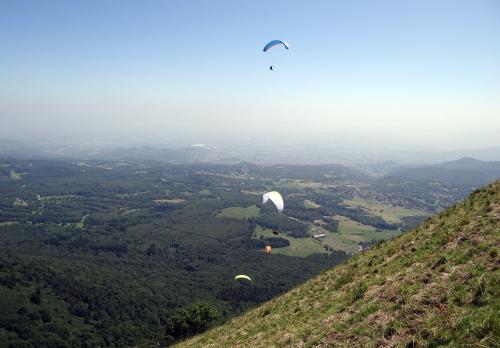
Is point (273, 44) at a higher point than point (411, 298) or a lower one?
higher

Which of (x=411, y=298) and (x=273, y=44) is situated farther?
(x=273, y=44)

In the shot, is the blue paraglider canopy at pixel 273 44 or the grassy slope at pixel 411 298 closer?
the grassy slope at pixel 411 298

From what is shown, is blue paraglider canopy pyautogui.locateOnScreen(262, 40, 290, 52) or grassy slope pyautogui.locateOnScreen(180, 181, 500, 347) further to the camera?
blue paraglider canopy pyautogui.locateOnScreen(262, 40, 290, 52)

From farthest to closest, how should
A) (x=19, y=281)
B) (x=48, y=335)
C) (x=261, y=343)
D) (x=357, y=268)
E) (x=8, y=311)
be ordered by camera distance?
(x=19, y=281) < (x=8, y=311) < (x=48, y=335) < (x=357, y=268) < (x=261, y=343)

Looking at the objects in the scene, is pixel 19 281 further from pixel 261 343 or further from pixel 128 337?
pixel 261 343

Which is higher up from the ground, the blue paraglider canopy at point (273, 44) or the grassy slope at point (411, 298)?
the blue paraglider canopy at point (273, 44)

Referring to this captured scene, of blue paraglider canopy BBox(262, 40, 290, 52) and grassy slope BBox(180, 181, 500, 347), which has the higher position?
blue paraglider canopy BBox(262, 40, 290, 52)

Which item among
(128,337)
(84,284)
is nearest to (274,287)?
(128,337)

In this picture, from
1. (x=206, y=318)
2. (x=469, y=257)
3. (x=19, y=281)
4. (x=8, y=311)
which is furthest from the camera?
(x=19, y=281)
